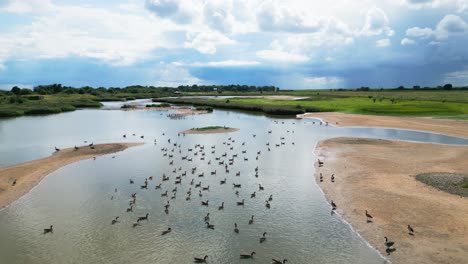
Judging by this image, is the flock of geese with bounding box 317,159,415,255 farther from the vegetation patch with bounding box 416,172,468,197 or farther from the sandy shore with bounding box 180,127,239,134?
the sandy shore with bounding box 180,127,239,134

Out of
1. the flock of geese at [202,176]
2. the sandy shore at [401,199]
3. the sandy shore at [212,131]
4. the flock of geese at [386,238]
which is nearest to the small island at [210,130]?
the sandy shore at [212,131]

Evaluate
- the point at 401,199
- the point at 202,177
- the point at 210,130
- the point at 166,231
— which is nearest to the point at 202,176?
the point at 202,177

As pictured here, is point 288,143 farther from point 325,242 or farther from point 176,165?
point 325,242

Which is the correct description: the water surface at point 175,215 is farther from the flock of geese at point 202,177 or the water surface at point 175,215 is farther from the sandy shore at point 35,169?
the sandy shore at point 35,169

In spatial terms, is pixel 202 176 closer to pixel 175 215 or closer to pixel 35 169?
pixel 175 215

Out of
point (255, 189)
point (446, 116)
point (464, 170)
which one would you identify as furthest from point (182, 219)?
point (446, 116)

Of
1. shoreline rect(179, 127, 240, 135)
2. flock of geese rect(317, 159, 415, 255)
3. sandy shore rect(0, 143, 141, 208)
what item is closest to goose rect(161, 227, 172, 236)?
flock of geese rect(317, 159, 415, 255)
